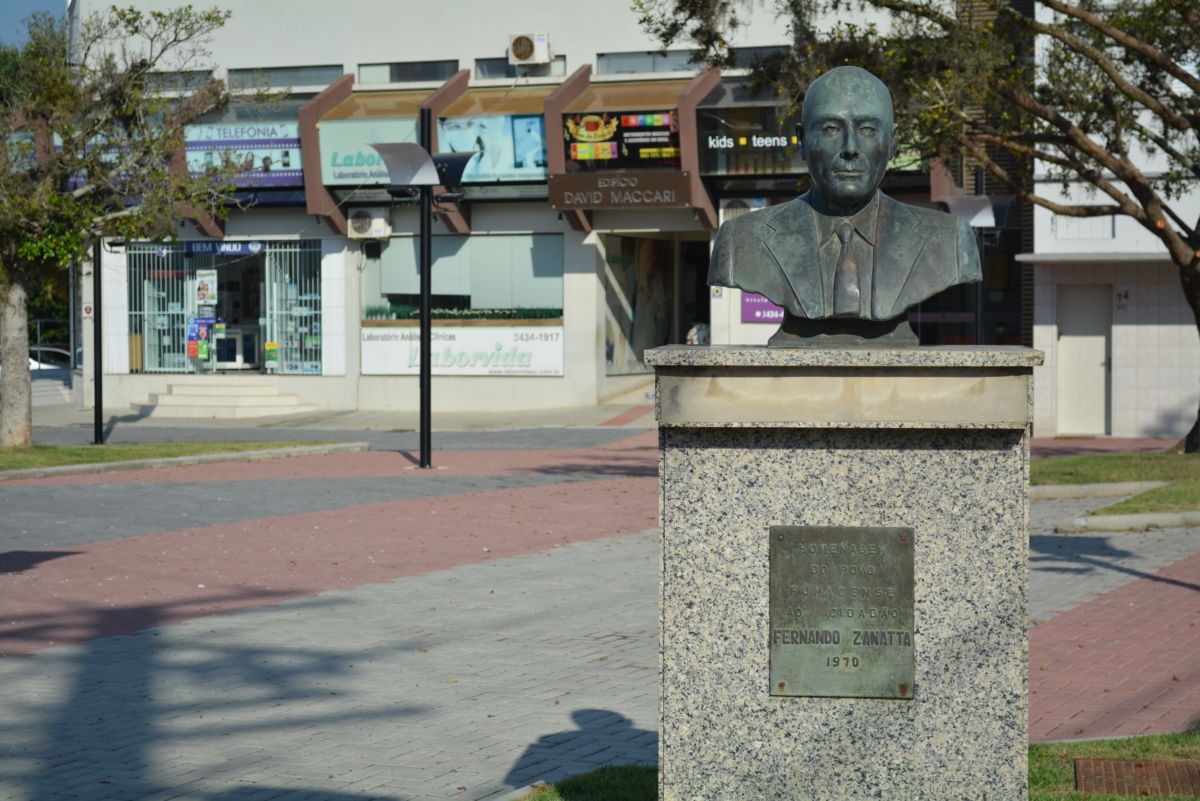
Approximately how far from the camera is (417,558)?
13.3 metres

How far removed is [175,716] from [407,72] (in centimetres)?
2921

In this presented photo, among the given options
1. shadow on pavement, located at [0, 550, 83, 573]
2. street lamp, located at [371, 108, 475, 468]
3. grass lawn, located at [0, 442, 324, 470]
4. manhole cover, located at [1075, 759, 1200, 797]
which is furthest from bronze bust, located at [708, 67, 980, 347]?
grass lawn, located at [0, 442, 324, 470]

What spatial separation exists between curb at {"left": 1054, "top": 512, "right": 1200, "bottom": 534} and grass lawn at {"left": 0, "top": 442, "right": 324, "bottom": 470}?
44.1ft

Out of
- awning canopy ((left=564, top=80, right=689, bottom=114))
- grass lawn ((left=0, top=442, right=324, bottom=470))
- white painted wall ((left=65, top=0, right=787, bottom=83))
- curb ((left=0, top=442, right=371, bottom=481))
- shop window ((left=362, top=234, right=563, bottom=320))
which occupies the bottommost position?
curb ((left=0, top=442, right=371, bottom=481))

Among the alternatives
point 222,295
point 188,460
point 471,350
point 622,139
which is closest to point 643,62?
point 622,139

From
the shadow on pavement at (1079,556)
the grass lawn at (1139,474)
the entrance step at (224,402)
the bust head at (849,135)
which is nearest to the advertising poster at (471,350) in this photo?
the entrance step at (224,402)

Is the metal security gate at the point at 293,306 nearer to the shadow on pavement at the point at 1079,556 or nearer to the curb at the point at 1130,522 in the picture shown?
the curb at the point at 1130,522

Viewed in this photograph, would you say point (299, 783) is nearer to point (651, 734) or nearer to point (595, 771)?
point (595, 771)

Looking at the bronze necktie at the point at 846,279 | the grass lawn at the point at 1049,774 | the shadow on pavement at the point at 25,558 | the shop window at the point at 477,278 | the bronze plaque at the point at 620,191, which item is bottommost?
the shadow on pavement at the point at 25,558

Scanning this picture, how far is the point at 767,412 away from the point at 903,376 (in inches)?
18.0

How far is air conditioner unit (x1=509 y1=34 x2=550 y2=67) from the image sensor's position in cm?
3353

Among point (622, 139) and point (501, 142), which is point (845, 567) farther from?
point (501, 142)

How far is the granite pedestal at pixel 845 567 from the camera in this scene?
484 cm

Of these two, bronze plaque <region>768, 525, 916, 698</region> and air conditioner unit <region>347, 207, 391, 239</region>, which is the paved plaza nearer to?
bronze plaque <region>768, 525, 916, 698</region>
